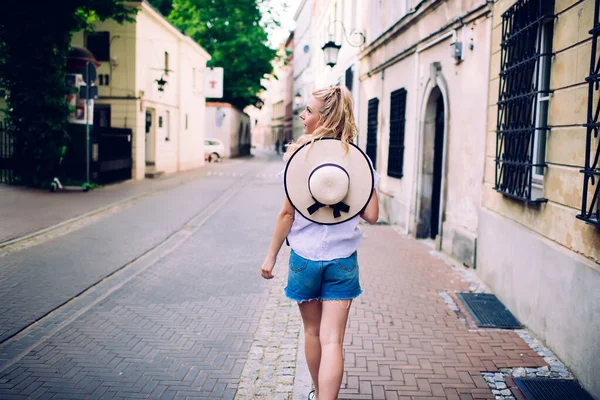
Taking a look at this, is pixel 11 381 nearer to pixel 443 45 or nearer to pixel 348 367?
pixel 348 367

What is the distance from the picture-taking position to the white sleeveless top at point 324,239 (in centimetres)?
318

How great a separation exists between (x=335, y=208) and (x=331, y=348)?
2.52ft

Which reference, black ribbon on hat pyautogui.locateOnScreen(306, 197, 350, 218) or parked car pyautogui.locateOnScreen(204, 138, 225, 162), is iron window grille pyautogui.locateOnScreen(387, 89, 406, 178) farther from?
parked car pyautogui.locateOnScreen(204, 138, 225, 162)

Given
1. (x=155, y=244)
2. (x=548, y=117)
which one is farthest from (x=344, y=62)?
(x=548, y=117)

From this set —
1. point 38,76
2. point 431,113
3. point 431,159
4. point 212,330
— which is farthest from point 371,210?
point 38,76

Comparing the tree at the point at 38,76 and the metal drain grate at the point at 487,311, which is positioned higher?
the tree at the point at 38,76

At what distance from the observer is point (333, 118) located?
3113mm

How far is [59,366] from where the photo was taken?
4281mm

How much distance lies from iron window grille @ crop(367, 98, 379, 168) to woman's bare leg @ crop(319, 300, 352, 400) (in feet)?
38.6

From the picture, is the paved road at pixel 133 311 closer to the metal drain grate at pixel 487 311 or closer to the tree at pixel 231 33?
the metal drain grate at pixel 487 311

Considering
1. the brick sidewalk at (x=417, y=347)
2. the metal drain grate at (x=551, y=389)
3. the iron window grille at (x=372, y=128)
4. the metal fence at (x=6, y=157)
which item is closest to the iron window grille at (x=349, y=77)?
the iron window grille at (x=372, y=128)

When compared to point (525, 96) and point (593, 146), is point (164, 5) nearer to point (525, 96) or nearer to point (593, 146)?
point (525, 96)

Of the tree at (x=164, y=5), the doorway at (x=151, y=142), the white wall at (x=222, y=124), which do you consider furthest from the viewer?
the white wall at (x=222, y=124)

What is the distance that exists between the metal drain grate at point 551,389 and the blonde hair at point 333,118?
7.20ft
